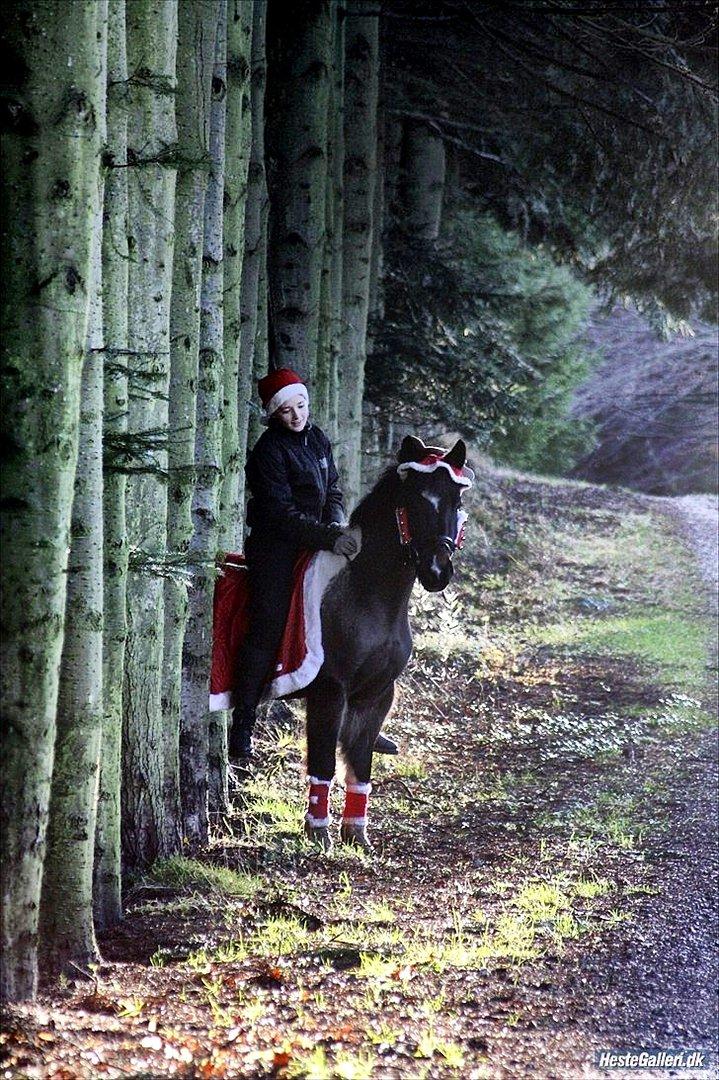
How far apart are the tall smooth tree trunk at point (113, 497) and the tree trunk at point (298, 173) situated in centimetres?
478

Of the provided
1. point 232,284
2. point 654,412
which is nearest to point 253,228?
point 232,284

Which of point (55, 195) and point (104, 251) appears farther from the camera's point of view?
point (104, 251)

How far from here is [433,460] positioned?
7.23m

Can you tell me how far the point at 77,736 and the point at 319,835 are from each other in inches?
125

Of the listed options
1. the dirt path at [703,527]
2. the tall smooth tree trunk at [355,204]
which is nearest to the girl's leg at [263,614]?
the tall smooth tree trunk at [355,204]

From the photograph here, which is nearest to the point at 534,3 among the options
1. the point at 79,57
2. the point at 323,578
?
the point at 323,578

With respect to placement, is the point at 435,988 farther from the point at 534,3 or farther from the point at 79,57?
the point at 534,3

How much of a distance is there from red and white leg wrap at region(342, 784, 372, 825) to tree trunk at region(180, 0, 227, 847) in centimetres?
88

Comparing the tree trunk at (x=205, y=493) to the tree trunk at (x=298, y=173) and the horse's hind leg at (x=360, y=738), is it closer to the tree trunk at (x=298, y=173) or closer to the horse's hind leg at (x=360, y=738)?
the horse's hind leg at (x=360, y=738)

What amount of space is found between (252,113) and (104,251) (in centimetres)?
391

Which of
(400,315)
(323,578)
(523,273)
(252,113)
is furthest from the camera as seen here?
(523,273)

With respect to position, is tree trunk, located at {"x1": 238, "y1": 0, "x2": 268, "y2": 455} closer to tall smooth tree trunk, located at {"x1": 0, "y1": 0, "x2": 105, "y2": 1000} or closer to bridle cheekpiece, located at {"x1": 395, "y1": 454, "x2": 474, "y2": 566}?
bridle cheekpiece, located at {"x1": 395, "y1": 454, "x2": 474, "y2": 566}

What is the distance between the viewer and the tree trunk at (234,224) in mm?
7910

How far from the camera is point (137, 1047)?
437 centimetres
